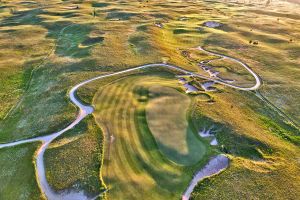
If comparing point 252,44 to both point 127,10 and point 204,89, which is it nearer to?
point 204,89

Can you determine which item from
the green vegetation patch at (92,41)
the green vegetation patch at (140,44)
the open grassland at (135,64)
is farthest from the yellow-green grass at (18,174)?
the green vegetation patch at (92,41)

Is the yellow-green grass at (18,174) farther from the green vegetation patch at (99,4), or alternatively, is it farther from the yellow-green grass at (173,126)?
the green vegetation patch at (99,4)

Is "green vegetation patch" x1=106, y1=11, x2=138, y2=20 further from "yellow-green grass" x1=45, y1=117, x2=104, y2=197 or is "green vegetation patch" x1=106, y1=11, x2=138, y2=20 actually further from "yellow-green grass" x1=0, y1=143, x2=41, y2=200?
"yellow-green grass" x1=0, y1=143, x2=41, y2=200

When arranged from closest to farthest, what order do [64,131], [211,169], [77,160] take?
[211,169]
[77,160]
[64,131]

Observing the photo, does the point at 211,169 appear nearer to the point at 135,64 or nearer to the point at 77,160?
the point at 77,160

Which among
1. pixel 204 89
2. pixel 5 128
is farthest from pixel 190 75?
pixel 5 128

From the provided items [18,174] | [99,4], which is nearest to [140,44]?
[18,174]
